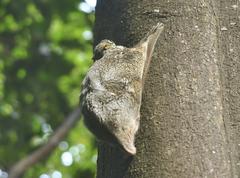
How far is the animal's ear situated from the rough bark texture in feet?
0.05

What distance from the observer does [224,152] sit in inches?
52.4

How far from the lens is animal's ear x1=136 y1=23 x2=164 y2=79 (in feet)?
4.50

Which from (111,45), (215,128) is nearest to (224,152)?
(215,128)

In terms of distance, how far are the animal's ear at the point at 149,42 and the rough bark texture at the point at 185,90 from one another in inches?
0.6

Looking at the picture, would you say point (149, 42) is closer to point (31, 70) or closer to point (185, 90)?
point (185, 90)

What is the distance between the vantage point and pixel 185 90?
53.3 inches

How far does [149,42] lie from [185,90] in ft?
0.36

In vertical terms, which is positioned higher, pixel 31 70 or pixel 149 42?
pixel 149 42

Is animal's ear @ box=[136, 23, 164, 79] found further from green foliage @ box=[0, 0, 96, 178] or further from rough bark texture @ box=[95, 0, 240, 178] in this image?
green foliage @ box=[0, 0, 96, 178]

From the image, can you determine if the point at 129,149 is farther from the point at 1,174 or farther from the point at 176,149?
the point at 1,174

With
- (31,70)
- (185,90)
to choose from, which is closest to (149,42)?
(185,90)

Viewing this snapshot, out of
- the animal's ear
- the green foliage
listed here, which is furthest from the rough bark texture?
the green foliage

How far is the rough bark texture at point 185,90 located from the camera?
1.30 meters

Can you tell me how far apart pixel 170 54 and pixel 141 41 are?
0.19ft
